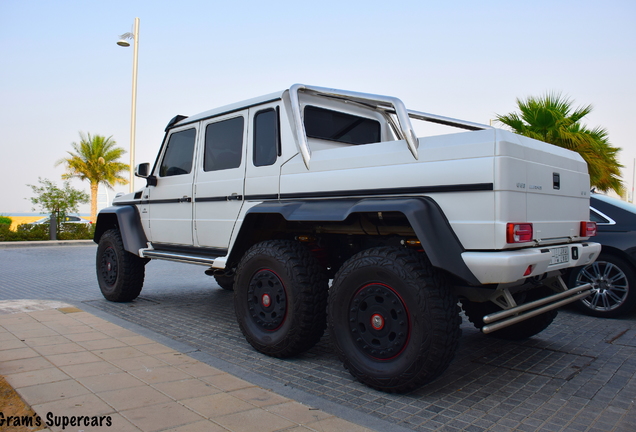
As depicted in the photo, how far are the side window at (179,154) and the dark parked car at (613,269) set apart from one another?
502 centimetres

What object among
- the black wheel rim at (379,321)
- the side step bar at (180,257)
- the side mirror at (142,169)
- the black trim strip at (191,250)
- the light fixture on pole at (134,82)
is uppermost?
the light fixture on pole at (134,82)

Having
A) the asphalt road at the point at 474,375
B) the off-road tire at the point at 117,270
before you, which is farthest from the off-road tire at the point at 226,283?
the off-road tire at the point at 117,270

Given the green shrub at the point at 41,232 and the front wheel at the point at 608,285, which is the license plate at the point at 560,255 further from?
the green shrub at the point at 41,232

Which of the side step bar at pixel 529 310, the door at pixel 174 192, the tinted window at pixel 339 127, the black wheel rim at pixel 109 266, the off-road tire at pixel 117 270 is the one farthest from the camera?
the black wheel rim at pixel 109 266

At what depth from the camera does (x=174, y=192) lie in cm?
617

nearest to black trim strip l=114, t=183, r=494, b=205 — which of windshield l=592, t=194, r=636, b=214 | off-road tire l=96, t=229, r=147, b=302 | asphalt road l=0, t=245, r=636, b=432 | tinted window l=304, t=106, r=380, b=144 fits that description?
tinted window l=304, t=106, r=380, b=144

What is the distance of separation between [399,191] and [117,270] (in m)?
4.83

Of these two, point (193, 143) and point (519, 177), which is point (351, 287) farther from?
point (193, 143)

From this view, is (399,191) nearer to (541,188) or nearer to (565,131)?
(541,188)

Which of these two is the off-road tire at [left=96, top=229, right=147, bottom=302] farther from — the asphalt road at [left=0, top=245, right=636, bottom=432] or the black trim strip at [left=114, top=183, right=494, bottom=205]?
the black trim strip at [left=114, top=183, right=494, bottom=205]

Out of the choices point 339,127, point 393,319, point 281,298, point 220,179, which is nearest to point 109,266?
point 220,179

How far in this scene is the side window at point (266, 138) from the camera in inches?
192

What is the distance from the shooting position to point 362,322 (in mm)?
3805

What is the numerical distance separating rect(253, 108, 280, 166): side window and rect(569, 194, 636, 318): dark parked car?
415 cm
